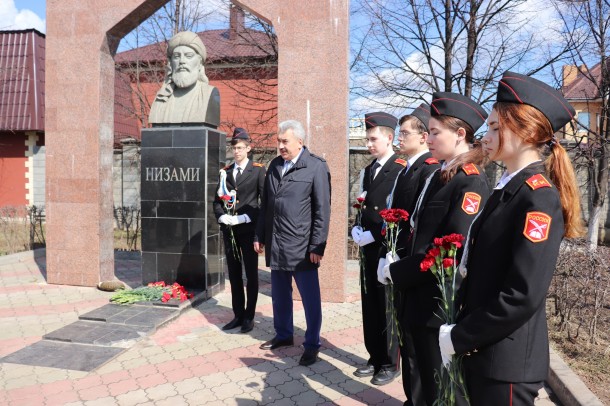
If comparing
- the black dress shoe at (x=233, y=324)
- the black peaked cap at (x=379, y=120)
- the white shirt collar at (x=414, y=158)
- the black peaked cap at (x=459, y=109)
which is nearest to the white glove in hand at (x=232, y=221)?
the black dress shoe at (x=233, y=324)

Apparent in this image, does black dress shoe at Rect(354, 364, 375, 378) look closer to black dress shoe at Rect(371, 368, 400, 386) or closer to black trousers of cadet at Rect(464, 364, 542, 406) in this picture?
black dress shoe at Rect(371, 368, 400, 386)

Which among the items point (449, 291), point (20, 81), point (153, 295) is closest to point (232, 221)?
point (153, 295)

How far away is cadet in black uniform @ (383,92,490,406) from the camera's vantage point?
2.21 m

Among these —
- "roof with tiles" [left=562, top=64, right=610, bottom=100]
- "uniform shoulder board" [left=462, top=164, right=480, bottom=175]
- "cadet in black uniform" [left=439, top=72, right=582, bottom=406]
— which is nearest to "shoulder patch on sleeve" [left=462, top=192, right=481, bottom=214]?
"uniform shoulder board" [left=462, top=164, right=480, bottom=175]

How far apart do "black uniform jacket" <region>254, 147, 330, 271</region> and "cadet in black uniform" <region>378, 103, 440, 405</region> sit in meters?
0.89

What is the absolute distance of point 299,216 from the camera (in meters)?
4.13

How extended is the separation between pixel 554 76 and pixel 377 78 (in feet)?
11.6

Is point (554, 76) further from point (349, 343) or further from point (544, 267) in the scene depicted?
point (544, 267)

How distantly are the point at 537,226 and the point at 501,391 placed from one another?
547 mm

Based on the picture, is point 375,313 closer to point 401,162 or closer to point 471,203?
point 401,162

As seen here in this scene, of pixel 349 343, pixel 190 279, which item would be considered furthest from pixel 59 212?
pixel 349 343

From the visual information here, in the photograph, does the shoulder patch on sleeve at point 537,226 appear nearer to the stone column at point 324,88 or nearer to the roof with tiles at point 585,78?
the stone column at point 324,88

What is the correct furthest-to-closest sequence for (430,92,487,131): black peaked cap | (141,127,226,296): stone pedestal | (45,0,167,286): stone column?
(45,0,167,286): stone column
(141,127,226,296): stone pedestal
(430,92,487,131): black peaked cap

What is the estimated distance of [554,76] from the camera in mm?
9695
